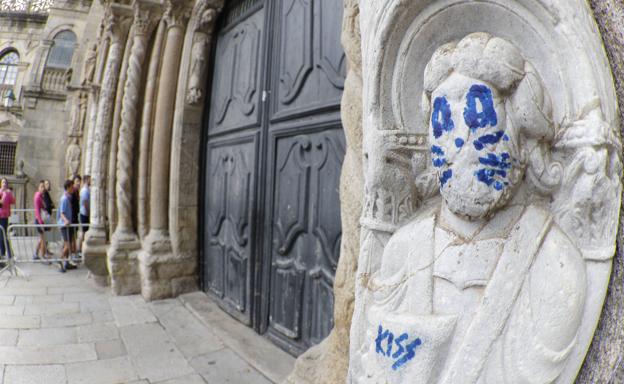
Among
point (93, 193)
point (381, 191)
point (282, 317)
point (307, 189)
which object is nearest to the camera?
point (381, 191)

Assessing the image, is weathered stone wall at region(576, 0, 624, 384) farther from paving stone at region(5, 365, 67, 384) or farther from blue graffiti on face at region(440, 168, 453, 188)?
paving stone at region(5, 365, 67, 384)

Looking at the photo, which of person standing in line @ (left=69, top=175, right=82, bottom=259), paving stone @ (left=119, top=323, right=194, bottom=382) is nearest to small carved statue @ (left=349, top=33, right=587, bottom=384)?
paving stone @ (left=119, top=323, right=194, bottom=382)

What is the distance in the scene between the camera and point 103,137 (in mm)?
4496

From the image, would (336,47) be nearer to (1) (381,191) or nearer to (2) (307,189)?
(2) (307,189)

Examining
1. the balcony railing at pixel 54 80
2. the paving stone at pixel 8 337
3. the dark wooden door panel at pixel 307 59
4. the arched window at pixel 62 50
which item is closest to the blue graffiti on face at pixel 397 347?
the dark wooden door panel at pixel 307 59

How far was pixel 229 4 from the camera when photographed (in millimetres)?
3592

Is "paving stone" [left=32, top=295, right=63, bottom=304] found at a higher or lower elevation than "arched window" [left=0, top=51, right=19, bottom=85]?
lower

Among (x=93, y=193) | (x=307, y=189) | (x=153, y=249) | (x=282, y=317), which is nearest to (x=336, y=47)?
(x=307, y=189)

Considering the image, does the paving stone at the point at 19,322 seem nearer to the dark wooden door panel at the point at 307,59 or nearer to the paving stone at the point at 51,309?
the paving stone at the point at 51,309

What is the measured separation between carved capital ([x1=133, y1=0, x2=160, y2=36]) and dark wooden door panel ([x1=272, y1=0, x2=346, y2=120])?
6.34 feet

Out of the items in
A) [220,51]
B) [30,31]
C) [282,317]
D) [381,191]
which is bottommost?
[282,317]

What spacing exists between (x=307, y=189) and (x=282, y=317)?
3.27 ft

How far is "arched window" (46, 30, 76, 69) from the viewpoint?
494 inches

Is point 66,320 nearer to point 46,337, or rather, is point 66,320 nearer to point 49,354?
point 46,337
